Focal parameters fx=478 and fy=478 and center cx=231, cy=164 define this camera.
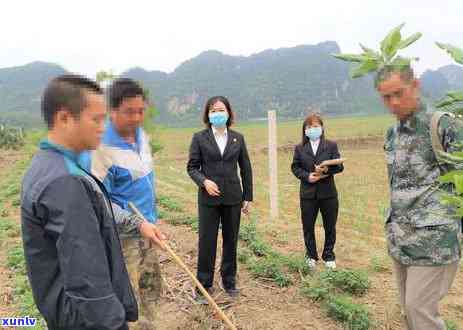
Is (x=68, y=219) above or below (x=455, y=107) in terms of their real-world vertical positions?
below

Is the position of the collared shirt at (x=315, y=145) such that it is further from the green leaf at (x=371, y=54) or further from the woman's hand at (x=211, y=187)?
the green leaf at (x=371, y=54)

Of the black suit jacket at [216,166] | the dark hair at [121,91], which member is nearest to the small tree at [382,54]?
the dark hair at [121,91]

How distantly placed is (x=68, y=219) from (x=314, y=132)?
3.83 m

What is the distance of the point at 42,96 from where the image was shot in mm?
1725

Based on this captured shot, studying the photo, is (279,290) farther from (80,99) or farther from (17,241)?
(17,241)

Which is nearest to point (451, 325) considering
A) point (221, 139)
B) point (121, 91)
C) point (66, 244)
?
point (221, 139)

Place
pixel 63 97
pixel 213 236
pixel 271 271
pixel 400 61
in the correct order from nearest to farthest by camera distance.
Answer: pixel 63 97
pixel 400 61
pixel 213 236
pixel 271 271

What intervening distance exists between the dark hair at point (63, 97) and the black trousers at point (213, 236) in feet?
8.33

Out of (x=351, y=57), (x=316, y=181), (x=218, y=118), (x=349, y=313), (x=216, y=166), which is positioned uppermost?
(x=351, y=57)

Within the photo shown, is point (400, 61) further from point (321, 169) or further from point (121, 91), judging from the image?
point (321, 169)

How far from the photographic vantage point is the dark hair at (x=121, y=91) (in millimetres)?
2730

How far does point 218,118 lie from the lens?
163 inches

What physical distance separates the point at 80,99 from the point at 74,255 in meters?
0.56

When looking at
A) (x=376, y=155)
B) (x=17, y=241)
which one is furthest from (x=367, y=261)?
(x=376, y=155)
